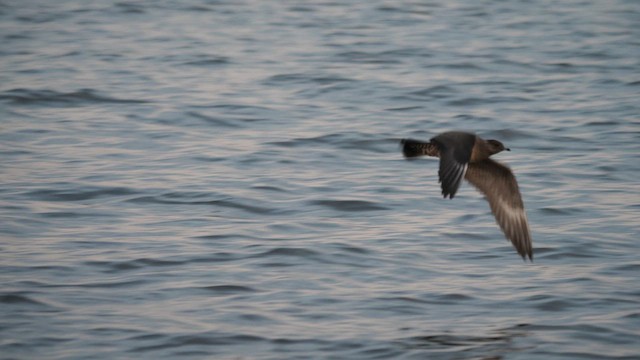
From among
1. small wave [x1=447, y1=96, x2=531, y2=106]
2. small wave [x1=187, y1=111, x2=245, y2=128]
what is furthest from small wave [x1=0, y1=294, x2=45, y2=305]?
small wave [x1=447, y1=96, x2=531, y2=106]

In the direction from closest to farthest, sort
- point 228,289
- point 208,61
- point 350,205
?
point 228,289 < point 350,205 < point 208,61

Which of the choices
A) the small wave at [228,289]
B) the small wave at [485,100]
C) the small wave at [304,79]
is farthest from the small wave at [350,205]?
the small wave at [304,79]

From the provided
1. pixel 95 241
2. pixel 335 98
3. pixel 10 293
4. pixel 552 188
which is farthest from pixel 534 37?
pixel 10 293

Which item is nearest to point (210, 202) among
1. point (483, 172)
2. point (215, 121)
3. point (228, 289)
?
point (228, 289)

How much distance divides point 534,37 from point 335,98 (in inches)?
137

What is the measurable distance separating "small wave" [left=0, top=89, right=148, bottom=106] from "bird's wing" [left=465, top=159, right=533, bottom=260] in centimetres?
459

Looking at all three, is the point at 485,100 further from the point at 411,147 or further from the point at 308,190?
the point at 411,147

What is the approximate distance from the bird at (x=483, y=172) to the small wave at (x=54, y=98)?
461 centimetres

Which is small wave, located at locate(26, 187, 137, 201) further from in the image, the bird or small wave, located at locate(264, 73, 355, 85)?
small wave, located at locate(264, 73, 355, 85)

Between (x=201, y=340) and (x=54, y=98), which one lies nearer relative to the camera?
(x=201, y=340)

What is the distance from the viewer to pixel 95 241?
25.2 feet

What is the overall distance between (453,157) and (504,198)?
1.94 feet

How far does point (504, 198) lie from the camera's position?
24.5ft

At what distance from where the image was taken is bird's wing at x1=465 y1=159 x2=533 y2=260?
24.0 ft
